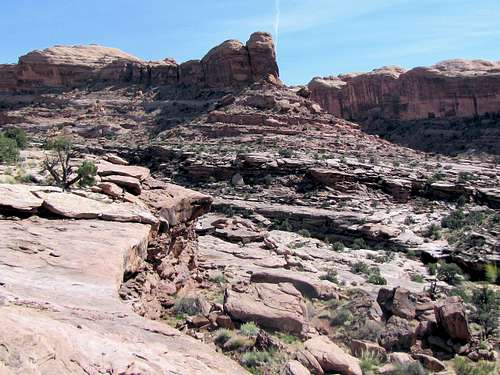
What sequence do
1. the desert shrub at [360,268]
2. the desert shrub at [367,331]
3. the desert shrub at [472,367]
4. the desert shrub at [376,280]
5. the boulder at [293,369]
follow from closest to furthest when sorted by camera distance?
→ 1. the boulder at [293,369]
2. the desert shrub at [472,367]
3. the desert shrub at [367,331]
4. the desert shrub at [376,280]
5. the desert shrub at [360,268]

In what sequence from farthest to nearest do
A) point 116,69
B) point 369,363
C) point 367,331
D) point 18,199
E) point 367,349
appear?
point 116,69 → point 367,331 → point 367,349 → point 18,199 → point 369,363

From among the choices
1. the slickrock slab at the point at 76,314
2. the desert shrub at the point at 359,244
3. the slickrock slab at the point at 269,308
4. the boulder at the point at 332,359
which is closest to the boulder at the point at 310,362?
the boulder at the point at 332,359

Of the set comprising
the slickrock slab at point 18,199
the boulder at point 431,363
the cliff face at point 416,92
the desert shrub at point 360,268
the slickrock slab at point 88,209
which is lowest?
the desert shrub at point 360,268

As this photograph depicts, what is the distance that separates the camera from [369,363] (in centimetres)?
891

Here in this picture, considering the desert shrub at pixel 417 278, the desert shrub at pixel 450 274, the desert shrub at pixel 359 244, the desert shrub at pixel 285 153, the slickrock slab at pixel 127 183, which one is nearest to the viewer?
the slickrock slab at pixel 127 183

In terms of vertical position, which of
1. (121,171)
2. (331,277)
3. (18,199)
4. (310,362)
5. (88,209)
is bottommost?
(331,277)

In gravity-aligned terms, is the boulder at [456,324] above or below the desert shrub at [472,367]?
above

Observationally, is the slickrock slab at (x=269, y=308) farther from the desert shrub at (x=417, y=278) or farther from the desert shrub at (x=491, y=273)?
the desert shrub at (x=491, y=273)

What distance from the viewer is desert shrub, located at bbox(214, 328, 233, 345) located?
8.12 metres

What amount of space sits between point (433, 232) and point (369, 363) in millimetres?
21585

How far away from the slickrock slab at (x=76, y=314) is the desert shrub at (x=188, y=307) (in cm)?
114

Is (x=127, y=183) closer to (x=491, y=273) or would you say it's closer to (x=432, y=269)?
(x=432, y=269)

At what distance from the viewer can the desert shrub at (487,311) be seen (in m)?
12.5

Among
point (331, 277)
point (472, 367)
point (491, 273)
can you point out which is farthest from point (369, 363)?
point (491, 273)
